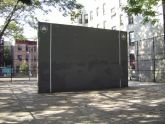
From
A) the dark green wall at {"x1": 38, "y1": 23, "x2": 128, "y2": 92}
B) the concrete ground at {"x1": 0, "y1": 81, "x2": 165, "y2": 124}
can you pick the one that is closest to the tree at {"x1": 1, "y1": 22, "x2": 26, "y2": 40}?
the dark green wall at {"x1": 38, "y1": 23, "x2": 128, "y2": 92}

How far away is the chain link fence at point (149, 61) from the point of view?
3350cm

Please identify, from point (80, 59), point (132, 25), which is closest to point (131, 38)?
point (132, 25)

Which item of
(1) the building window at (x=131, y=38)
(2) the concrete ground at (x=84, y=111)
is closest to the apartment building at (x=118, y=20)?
(1) the building window at (x=131, y=38)

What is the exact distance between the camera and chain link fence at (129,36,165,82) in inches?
1319

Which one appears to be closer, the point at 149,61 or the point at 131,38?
the point at 149,61

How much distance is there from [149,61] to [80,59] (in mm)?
15636

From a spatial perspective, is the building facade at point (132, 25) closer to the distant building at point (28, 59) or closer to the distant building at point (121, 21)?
the distant building at point (121, 21)

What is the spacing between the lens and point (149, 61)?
3541 cm

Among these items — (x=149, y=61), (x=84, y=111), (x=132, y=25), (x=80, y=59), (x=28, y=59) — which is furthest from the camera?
(x=132, y=25)

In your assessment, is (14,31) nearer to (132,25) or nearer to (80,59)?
(132,25)

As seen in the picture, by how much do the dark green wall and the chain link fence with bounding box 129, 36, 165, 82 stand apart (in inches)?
422

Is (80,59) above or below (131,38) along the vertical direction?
below

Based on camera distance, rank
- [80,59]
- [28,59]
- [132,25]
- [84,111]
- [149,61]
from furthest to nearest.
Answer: [132,25], [149,61], [28,59], [80,59], [84,111]

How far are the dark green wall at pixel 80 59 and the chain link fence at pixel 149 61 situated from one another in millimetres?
10719
